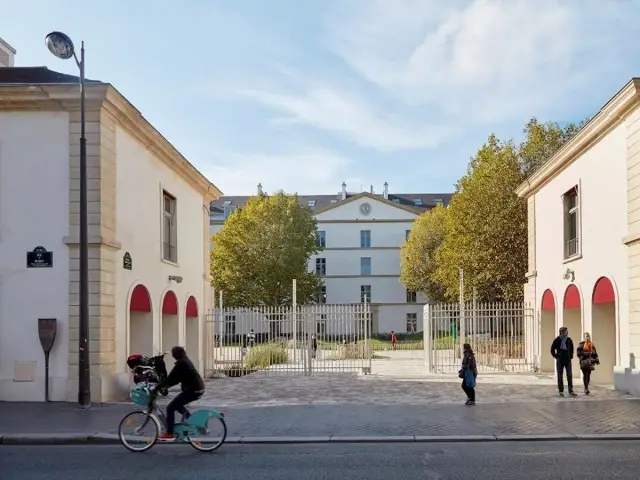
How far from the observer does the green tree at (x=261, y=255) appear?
5397cm

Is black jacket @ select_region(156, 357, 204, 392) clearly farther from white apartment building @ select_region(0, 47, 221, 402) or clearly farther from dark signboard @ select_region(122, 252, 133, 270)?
dark signboard @ select_region(122, 252, 133, 270)

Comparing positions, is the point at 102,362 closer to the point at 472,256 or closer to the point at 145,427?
the point at 145,427

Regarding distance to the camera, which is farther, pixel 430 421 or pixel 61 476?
pixel 430 421

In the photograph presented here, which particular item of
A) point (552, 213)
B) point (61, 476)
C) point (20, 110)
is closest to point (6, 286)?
point (20, 110)

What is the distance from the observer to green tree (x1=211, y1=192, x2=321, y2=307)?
54.0 m

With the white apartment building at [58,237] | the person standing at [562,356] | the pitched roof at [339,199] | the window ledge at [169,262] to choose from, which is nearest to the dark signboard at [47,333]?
the white apartment building at [58,237]

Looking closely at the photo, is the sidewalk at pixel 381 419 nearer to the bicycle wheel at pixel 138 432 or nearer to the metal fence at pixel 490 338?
the bicycle wheel at pixel 138 432

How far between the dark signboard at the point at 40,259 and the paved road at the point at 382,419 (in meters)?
2.85

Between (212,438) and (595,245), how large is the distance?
12.7 m

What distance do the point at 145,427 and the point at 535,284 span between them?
59.7 feet

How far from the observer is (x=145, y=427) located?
10.6 metres

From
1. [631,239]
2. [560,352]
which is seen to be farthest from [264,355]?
[631,239]

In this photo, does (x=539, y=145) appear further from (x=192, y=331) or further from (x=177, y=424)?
(x=177, y=424)

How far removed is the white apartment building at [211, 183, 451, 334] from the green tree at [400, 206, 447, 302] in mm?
8824
